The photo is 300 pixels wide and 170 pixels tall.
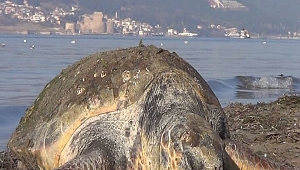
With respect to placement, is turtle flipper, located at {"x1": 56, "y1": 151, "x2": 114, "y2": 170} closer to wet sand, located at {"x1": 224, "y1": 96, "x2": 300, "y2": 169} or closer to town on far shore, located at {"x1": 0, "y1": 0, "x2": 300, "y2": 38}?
wet sand, located at {"x1": 224, "y1": 96, "x2": 300, "y2": 169}

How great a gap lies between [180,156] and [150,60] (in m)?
1.46

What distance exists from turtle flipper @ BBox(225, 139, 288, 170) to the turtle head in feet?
2.31

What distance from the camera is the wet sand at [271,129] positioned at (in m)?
6.13

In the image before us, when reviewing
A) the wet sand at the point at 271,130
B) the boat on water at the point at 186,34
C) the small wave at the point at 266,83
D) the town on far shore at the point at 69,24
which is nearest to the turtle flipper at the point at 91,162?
the wet sand at the point at 271,130

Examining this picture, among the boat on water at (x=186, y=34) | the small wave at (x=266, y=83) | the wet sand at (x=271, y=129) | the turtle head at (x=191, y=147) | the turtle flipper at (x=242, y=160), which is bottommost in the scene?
the boat on water at (x=186, y=34)

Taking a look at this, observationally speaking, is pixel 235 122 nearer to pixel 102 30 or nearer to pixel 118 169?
pixel 118 169

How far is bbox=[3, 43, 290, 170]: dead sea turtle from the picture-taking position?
3350 mm

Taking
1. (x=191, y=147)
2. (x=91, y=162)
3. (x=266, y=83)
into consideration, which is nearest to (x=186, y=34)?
(x=266, y=83)

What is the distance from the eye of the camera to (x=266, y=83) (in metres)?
20.0

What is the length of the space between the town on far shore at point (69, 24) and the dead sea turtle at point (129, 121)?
11594 centimetres

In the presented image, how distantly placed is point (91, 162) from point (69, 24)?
13516cm

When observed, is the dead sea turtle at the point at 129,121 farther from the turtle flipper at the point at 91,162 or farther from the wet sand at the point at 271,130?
the wet sand at the point at 271,130

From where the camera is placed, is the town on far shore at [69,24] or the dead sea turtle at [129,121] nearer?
the dead sea turtle at [129,121]

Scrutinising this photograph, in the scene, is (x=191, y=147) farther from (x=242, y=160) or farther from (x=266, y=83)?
(x=266, y=83)
